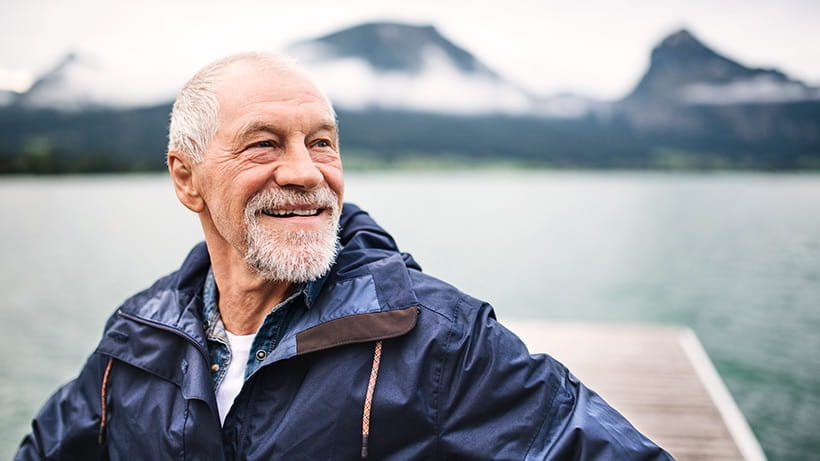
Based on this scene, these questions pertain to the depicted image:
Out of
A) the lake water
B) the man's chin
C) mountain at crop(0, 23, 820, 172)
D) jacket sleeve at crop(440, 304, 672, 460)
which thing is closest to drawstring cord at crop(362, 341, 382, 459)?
jacket sleeve at crop(440, 304, 672, 460)

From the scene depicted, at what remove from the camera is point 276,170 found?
4.66ft

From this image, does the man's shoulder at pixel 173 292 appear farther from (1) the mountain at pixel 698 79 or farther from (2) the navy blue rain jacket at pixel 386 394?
(1) the mountain at pixel 698 79

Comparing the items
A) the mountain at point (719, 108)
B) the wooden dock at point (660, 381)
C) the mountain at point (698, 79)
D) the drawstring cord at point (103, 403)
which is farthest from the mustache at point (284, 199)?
the mountain at point (698, 79)

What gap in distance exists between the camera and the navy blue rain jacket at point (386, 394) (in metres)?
1.22

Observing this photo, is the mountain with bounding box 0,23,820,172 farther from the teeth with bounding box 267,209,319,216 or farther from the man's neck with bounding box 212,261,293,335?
the teeth with bounding box 267,209,319,216

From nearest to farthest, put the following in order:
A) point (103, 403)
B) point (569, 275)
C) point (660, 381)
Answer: point (103, 403), point (660, 381), point (569, 275)

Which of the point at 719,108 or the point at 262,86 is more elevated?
the point at 262,86

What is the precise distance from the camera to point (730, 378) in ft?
26.0

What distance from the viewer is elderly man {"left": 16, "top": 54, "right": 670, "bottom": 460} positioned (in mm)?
1234

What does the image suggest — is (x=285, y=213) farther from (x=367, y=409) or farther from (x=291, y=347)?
(x=367, y=409)

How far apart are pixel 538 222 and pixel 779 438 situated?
30419 mm

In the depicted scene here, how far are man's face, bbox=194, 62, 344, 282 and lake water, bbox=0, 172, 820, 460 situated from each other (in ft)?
18.0

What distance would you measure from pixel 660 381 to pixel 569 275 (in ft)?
43.4

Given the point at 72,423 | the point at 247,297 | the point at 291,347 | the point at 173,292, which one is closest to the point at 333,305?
the point at 291,347
